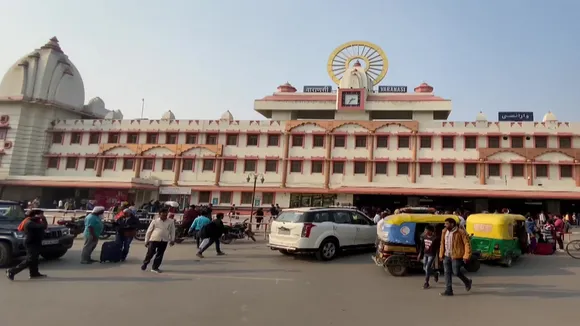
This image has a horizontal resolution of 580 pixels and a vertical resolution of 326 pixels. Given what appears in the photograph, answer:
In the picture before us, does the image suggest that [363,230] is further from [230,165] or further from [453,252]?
[230,165]

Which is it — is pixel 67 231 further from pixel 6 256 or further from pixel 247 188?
pixel 247 188

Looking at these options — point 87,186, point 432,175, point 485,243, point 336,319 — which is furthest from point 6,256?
point 432,175

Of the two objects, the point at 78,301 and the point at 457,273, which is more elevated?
the point at 457,273

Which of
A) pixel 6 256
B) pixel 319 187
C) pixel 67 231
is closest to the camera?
pixel 6 256

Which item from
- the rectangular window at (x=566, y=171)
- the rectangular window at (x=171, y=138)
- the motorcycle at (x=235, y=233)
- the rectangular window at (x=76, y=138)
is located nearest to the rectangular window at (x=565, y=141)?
the rectangular window at (x=566, y=171)

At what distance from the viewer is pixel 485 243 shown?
416 inches

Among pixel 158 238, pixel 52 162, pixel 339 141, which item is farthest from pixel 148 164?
pixel 158 238

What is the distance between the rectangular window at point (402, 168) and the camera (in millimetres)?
33000

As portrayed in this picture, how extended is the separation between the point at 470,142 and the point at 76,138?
130 ft

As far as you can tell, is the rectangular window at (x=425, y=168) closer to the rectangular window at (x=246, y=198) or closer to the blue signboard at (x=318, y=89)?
the blue signboard at (x=318, y=89)

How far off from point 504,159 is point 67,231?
33.0 metres

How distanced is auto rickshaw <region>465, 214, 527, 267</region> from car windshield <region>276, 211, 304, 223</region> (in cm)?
522

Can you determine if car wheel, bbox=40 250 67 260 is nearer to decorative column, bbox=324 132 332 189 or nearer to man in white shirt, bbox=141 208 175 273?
man in white shirt, bbox=141 208 175 273

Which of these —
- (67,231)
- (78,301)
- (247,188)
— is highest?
(247,188)
